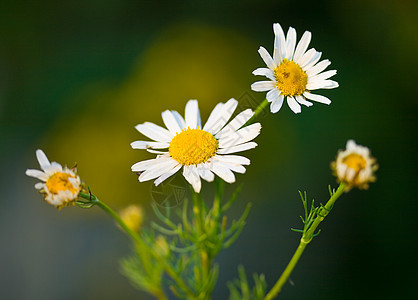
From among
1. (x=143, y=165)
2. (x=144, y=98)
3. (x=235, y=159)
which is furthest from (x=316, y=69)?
(x=144, y=98)

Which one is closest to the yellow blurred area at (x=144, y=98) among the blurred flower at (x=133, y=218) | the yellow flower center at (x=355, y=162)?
the blurred flower at (x=133, y=218)

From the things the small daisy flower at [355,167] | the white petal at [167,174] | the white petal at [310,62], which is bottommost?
the small daisy flower at [355,167]

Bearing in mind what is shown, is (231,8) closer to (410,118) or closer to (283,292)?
(410,118)

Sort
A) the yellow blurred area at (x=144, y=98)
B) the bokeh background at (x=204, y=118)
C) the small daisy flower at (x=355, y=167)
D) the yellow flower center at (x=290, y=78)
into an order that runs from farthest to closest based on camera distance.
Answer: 1. the yellow blurred area at (x=144, y=98)
2. the bokeh background at (x=204, y=118)
3. the yellow flower center at (x=290, y=78)
4. the small daisy flower at (x=355, y=167)

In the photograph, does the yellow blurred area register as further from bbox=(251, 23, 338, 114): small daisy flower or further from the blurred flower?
bbox=(251, 23, 338, 114): small daisy flower

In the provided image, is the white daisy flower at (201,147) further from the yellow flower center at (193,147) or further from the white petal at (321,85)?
the white petal at (321,85)

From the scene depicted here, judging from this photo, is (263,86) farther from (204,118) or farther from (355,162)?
(204,118)

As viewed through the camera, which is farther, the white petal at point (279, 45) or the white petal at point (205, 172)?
the white petal at point (279, 45)
